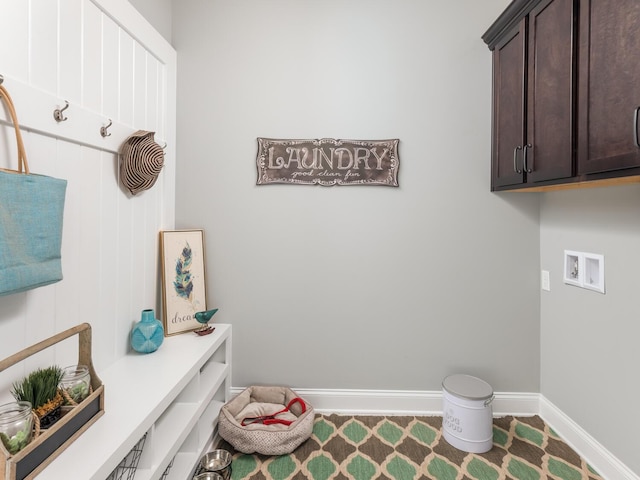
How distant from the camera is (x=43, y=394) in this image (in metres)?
Answer: 0.99

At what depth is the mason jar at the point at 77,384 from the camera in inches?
41.8

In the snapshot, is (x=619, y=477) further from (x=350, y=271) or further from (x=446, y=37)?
(x=446, y=37)

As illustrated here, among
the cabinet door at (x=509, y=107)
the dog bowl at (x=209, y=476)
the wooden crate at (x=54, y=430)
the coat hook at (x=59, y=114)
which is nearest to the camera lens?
the wooden crate at (x=54, y=430)

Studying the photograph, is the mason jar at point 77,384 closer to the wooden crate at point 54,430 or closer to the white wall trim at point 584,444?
the wooden crate at point 54,430

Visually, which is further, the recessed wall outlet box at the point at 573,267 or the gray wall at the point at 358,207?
the gray wall at the point at 358,207

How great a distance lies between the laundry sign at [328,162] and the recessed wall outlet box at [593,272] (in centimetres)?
103

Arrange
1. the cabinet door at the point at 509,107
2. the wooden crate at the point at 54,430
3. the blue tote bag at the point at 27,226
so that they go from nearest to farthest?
the wooden crate at the point at 54,430
the blue tote bag at the point at 27,226
the cabinet door at the point at 509,107

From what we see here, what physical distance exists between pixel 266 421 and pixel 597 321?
1.72m

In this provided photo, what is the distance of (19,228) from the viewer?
0.95m

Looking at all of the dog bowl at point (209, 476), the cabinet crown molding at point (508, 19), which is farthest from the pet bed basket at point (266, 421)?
the cabinet crown molding at point (508, 19)

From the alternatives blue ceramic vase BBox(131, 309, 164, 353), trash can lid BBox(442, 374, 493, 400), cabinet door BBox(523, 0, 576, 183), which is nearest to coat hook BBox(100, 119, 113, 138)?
blue ceramic vase BBox(131, 309, 164, 353)

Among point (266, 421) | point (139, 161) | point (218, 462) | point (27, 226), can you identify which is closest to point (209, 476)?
point (218, 462)

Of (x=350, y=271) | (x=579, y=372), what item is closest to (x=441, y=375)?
(x=579, y=372)

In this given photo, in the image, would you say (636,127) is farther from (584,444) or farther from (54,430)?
(54,430)
